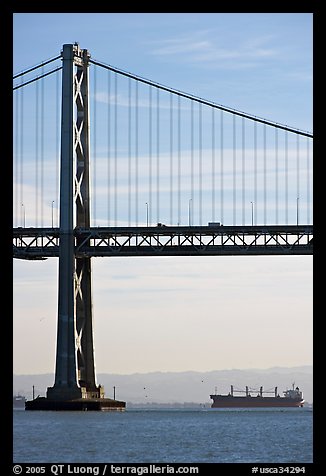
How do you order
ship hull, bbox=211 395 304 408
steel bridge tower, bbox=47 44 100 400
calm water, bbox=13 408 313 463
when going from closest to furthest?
calm water, bbox=13 408 313 463
steel bridge tower, bbox=47 44 100 400
ship hull, bbox=211 395 304 408

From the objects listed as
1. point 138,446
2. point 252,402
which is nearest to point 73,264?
point 138,446

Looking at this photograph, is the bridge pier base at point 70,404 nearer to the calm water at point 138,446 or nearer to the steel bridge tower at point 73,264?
the steel bridge tower at point 73,264

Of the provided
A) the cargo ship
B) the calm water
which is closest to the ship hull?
the cargo ship

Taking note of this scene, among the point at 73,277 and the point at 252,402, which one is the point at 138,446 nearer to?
the point at 73,277

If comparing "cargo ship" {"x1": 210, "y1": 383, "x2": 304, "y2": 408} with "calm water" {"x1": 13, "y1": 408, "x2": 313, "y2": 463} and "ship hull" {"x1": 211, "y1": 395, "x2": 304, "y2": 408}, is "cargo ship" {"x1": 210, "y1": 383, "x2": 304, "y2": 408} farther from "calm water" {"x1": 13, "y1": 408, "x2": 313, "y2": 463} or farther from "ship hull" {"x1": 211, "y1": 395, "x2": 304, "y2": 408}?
"calm water" {"x1": 13, "y1": 408, "x2": 313, "y2": 463}
